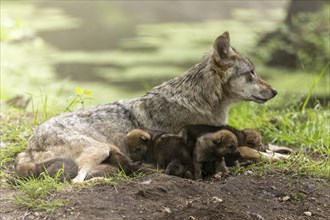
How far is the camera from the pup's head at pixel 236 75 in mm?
6246

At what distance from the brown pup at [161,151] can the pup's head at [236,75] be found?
2.79ft

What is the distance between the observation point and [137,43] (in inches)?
709

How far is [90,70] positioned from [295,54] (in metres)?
5.31

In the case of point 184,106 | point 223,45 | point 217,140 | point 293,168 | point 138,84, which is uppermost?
point 223,45

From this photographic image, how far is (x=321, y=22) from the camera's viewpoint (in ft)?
47.7

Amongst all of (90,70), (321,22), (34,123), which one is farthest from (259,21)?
(34,123)

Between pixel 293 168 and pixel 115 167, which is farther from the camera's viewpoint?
pixel 293 168

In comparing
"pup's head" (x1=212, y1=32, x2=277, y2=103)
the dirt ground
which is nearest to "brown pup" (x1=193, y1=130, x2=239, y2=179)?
the dirt ground

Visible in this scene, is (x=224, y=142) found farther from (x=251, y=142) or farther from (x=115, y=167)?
(x=115, y=167)

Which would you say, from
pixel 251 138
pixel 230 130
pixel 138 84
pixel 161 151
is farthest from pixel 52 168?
pixel 138 84

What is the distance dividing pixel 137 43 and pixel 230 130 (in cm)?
1215

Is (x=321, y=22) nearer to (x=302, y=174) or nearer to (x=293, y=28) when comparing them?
(x=293, y=28)

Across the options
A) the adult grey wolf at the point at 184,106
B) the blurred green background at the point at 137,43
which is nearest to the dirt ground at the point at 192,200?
the adult grey wolf at the point at 184,106

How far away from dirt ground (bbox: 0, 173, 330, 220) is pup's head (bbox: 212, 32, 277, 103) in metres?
0.86
